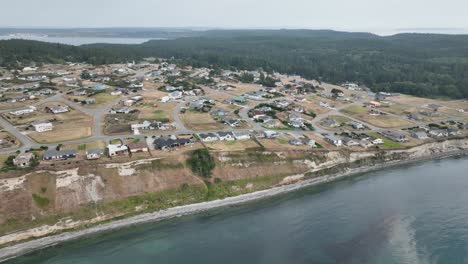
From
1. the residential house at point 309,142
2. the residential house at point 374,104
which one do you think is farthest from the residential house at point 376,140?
the residential house at point 374,104

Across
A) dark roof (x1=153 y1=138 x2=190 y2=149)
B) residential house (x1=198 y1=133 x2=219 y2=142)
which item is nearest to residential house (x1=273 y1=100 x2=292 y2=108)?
residential house (x1=198 y1=133 x2=219 y2=142)

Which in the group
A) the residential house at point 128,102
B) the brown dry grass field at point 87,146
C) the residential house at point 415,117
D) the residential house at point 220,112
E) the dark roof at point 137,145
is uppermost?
the residential house at point 128,102

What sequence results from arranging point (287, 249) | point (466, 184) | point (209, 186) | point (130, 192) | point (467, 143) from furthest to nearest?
point (467, 143) < point (466, 184) < point (209, 186) < point (130, 192) < point (287, 249)

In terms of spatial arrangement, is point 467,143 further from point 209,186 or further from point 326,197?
point 209,186

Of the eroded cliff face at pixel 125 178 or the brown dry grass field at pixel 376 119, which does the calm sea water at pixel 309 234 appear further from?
the brown dry grass field at pixel 376 119

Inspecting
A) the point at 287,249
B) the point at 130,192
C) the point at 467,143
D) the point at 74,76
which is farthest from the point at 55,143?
the point at 467,143

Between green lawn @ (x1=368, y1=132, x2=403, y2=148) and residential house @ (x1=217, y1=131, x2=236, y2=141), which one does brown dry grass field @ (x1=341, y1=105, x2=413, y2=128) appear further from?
residential house @ (x1=217, y1=131, x2=236, y2=141)
